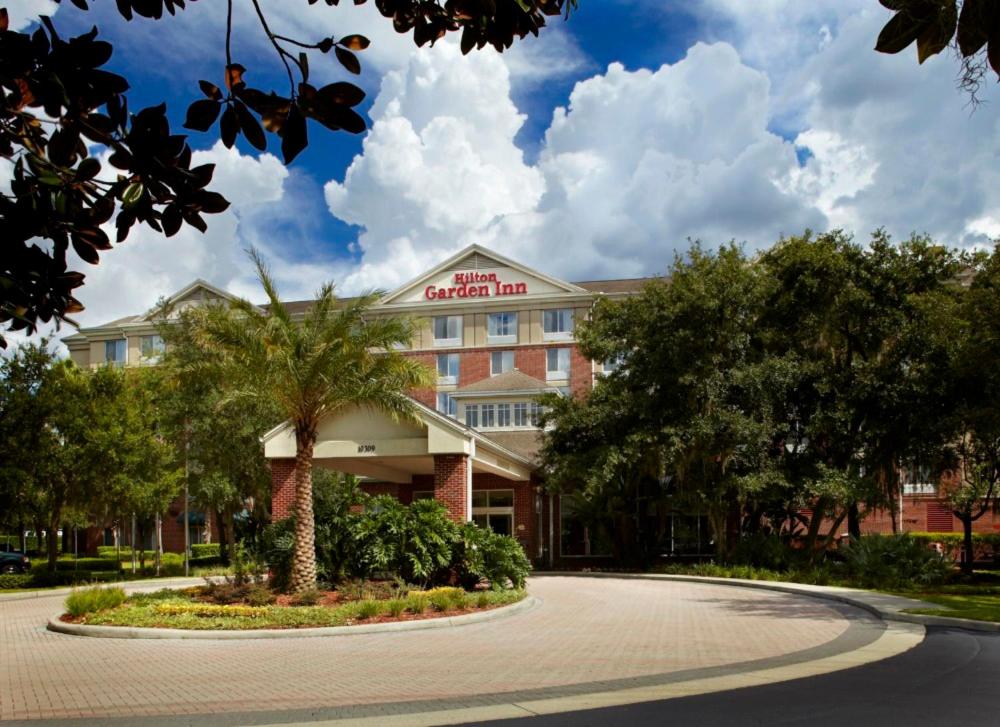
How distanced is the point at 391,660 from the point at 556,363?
47.1 m

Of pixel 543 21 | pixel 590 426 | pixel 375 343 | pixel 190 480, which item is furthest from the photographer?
pixel 190 480

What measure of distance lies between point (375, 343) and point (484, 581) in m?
6.93

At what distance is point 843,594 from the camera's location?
892 inches

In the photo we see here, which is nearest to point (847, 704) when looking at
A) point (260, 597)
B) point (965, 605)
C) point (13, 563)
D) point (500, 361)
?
point (260, 597)

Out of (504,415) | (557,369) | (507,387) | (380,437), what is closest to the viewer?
(380,437)

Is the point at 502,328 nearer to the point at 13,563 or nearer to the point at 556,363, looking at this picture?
the point at 556,363

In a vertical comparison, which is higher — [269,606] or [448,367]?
[448,367]

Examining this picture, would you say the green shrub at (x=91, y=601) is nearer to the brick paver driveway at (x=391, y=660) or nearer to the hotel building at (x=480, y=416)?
the brick paver driveway at (x=391, y=660)

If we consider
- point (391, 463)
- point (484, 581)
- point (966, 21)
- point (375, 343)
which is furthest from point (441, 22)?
point (391, 463)

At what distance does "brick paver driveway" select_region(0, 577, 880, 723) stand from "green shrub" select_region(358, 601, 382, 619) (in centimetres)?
124

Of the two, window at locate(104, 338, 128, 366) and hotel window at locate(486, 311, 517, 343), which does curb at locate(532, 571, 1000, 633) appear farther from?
window at locate(104, 338, 128, 366)

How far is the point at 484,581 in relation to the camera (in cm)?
2350

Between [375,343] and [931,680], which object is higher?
[375,343]

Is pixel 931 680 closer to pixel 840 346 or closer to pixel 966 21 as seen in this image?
pixel 966 21
